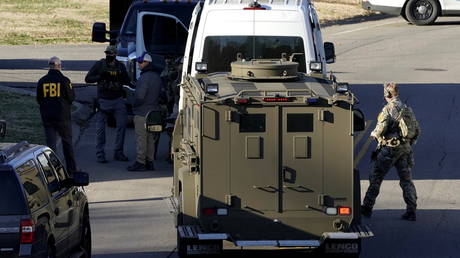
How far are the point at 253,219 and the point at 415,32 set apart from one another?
83.4ft

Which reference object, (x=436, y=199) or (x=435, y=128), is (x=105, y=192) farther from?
(x=435, y=128)

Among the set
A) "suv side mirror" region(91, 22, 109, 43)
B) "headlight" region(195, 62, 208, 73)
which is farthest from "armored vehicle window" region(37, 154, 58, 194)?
"suv side mirror" region(91, 22, 109, 43)

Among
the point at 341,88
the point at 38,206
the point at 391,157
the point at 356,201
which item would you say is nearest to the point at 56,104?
the point at 391,157

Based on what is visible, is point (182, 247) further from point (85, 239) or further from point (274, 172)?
point (274, 172)

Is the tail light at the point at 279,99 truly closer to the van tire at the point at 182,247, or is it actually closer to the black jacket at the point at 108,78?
the van tire at the point at 182,247

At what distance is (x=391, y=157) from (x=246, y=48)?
2.78 m

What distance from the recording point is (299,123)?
37.5 ft

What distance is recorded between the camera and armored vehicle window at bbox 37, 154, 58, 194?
1067cm

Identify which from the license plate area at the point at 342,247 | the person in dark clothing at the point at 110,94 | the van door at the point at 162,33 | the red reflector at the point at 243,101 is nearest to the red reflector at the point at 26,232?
the red reflector at the point at 243,101

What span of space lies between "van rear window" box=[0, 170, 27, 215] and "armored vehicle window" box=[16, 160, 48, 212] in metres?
0.11

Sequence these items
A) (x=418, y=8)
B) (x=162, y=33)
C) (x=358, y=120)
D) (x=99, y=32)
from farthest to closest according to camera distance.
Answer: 1. (x=418, y=8)
2. (x=99, y=32)
3. (x=162, y=33)
4. (x=358, y=120)

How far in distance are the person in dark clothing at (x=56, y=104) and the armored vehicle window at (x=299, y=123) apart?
667cm

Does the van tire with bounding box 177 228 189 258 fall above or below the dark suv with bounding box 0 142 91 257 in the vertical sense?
below

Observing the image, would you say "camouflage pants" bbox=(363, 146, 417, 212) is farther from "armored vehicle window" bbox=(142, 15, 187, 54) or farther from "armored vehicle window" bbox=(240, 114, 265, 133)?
"armored vehicle window" bbox=(142, 15, 187, 54)
